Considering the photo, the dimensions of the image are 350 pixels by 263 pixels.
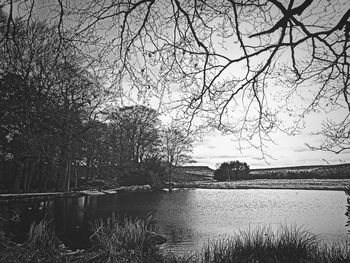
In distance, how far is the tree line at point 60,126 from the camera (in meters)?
3.07

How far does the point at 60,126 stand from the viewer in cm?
612

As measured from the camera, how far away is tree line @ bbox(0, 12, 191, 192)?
3.07 metres

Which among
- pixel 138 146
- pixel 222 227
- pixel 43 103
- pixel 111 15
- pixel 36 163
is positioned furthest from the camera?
pixel 138 146

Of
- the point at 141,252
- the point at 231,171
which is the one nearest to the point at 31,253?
the point at 141,252

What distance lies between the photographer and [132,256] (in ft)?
15.2

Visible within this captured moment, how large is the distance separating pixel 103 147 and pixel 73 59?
869 inches

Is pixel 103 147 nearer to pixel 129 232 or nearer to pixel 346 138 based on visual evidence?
pixel 129 232

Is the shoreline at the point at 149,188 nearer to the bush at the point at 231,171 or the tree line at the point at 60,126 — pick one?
the tree line at the point at 60,126

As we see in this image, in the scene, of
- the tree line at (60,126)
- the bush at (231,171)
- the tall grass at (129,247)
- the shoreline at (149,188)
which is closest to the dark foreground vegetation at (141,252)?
the tall grass at (129,247)

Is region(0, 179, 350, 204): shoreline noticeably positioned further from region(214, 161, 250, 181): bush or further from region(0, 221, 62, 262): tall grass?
region(214, 161, 250, 181): bush

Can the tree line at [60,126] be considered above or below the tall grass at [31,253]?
above

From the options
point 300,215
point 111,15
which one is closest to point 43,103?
point 111,15

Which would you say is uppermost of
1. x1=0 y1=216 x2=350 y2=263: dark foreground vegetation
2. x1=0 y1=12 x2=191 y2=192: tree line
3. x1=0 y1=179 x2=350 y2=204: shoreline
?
x1=0 y1=12 x2=191 y2=192: tree line

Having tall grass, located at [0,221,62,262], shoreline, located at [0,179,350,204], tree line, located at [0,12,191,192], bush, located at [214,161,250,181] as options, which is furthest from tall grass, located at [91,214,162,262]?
bush, located at [214,161,250,181]
